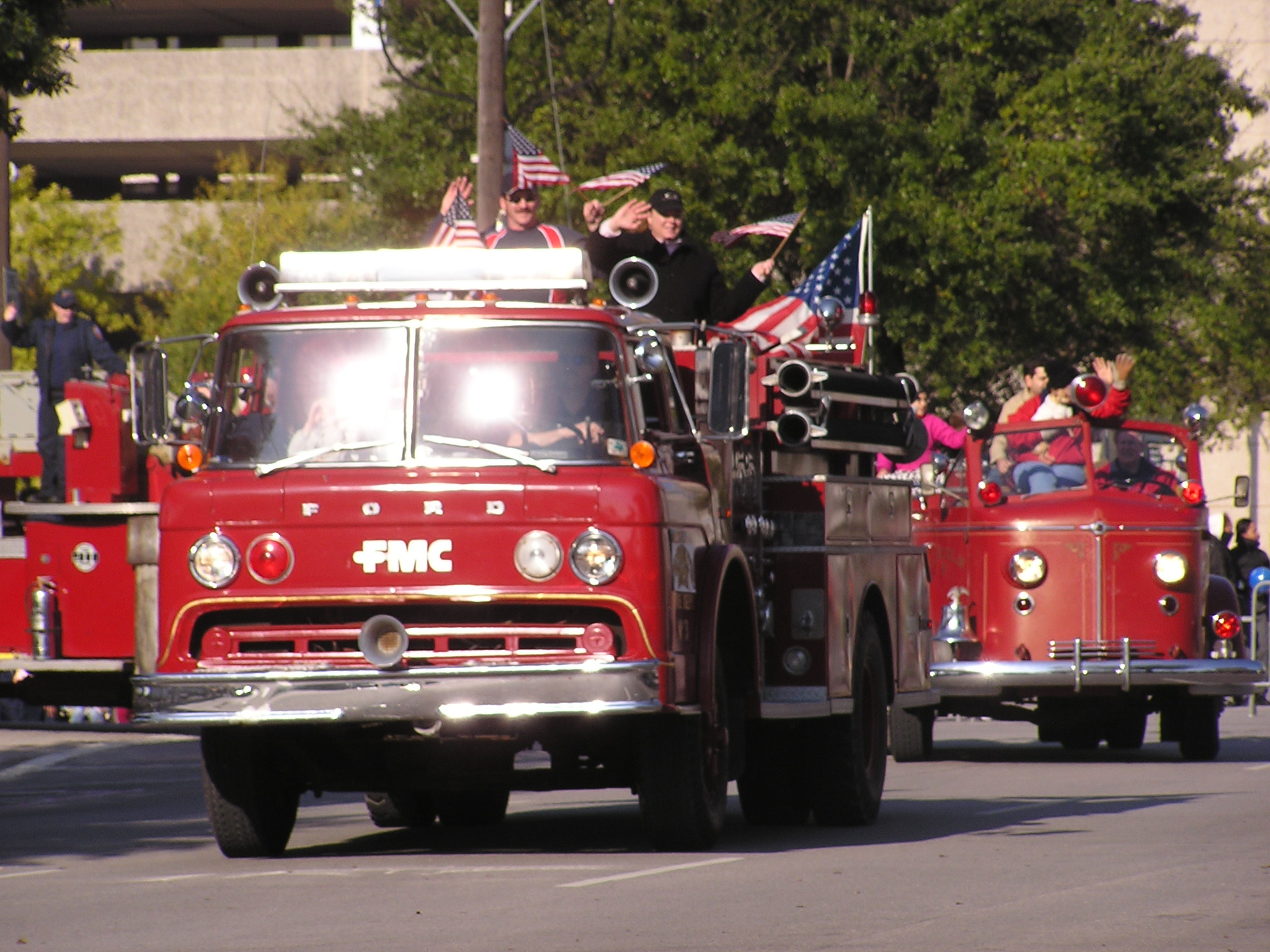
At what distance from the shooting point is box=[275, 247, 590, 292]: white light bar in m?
11.4

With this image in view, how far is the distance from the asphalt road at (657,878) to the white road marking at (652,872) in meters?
0.02

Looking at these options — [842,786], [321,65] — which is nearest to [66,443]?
[842,786]

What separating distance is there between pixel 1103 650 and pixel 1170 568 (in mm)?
785

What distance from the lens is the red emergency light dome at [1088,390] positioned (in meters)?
18.0

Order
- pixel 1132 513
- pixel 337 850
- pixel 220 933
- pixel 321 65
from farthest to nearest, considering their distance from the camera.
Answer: pixel 321 65, pixel 1132 513, pixel 337 850, pixel 220 933

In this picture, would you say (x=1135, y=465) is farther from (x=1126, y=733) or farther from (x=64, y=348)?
(x=64, y=348)

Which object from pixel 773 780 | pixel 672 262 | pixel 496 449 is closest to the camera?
pixel 496 449

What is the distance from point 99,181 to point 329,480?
54118 mm

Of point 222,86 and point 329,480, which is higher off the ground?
point 222,86

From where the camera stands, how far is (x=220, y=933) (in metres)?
8.60

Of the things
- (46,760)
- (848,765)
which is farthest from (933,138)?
(848,765)

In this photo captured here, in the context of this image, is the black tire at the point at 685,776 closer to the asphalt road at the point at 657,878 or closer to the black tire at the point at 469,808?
the asphalt road at the point at 657,878

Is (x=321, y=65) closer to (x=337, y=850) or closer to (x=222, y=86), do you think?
(x=222, y=86)

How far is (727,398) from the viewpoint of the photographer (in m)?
10.8
